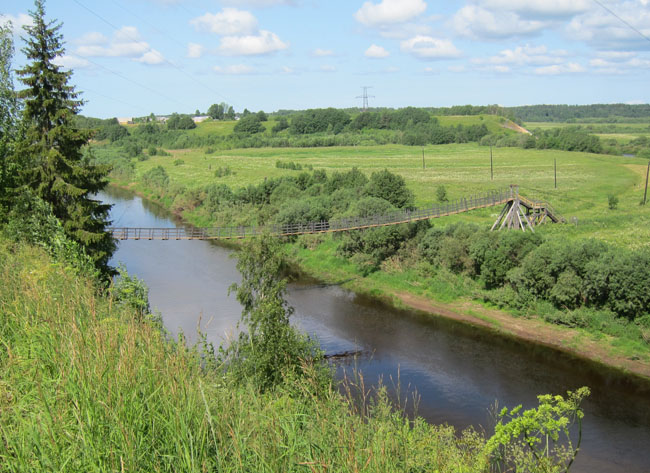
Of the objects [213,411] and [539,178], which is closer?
[213,411]

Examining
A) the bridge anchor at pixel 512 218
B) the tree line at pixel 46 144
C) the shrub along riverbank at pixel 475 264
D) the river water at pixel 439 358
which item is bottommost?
the river water at pixel 439 358

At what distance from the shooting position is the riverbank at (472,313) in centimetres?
2448

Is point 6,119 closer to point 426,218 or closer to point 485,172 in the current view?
point 426,218

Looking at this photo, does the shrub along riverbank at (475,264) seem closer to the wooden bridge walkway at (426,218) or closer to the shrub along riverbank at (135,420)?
the wooden bridge walkway at (426,218)

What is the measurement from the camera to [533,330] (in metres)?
27.3

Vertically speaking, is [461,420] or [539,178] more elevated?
[539,178]

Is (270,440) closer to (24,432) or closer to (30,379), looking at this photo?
(24,432)

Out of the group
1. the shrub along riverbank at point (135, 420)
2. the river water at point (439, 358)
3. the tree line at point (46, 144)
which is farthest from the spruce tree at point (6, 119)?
the shrub along riverbank at point (135, 420)

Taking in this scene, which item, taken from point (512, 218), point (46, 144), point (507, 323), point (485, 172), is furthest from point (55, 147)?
point (485, 172)

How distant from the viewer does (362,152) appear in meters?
107

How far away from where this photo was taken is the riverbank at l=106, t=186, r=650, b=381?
2448 cm

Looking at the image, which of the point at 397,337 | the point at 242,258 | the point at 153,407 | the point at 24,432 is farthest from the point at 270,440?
the point at 397,337

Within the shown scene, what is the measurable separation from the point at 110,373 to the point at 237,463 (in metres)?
1.36

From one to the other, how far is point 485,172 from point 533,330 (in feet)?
167
